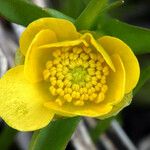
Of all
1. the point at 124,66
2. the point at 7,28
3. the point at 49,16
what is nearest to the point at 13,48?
the point at 7,28

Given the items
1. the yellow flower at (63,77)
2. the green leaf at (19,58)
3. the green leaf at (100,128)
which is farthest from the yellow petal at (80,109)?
the green leaf at (100,128)

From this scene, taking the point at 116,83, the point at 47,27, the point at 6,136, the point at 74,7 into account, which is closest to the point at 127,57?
the point at 116,83

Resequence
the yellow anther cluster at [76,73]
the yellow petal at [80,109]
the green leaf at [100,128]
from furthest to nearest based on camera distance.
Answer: the green leaf at [100,128] → the yellow anther cluster at [76,73] → the yellow petal at [80,109]

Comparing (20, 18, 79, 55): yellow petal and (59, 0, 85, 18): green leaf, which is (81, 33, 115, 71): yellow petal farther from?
(59, 0, 85, 18): green leaf

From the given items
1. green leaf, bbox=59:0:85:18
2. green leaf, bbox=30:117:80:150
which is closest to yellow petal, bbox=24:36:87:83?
green leaf, bbox=30:117:80:150

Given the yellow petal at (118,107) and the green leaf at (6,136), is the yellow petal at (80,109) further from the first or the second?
the green leaf at (6,136)

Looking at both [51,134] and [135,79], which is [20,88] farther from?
[135,79]
